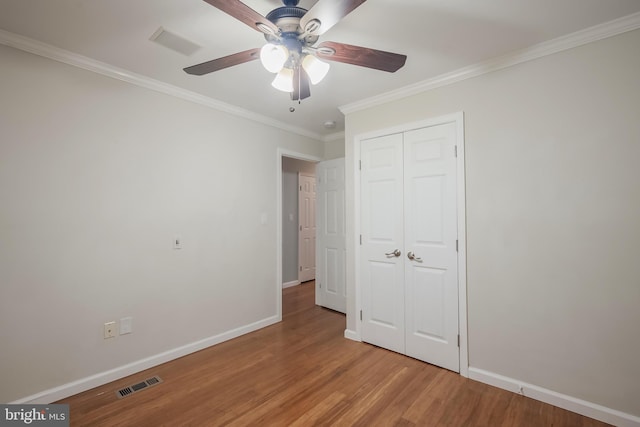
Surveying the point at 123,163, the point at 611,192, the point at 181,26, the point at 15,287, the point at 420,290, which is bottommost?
the point at 420,290

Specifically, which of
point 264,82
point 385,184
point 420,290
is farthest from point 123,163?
point 420,290

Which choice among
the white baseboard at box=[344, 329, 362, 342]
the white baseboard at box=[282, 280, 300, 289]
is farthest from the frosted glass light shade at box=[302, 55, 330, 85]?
the white baseboard at box=[282, 280, 300, 289]

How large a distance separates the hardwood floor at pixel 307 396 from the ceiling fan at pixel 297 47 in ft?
7.00

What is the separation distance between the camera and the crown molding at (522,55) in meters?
1.81

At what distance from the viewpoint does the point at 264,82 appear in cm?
259

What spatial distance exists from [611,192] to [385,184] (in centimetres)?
159

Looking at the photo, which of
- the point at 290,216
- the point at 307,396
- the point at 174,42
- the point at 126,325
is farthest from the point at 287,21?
the point at 290,216

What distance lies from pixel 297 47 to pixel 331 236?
2.79 m

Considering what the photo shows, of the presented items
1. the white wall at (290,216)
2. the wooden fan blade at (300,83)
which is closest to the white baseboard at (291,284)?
the white wall at (290,216)

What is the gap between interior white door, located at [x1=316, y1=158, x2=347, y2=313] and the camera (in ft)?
12.9

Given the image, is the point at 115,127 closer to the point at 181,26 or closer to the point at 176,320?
the point at 181,26

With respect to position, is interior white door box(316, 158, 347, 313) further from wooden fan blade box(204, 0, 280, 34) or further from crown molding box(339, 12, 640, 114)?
wooden fan blade box(204, 0, 280, 34)

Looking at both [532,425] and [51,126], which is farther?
[51,126]

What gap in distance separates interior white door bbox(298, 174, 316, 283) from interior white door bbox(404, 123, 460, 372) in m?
3.10
